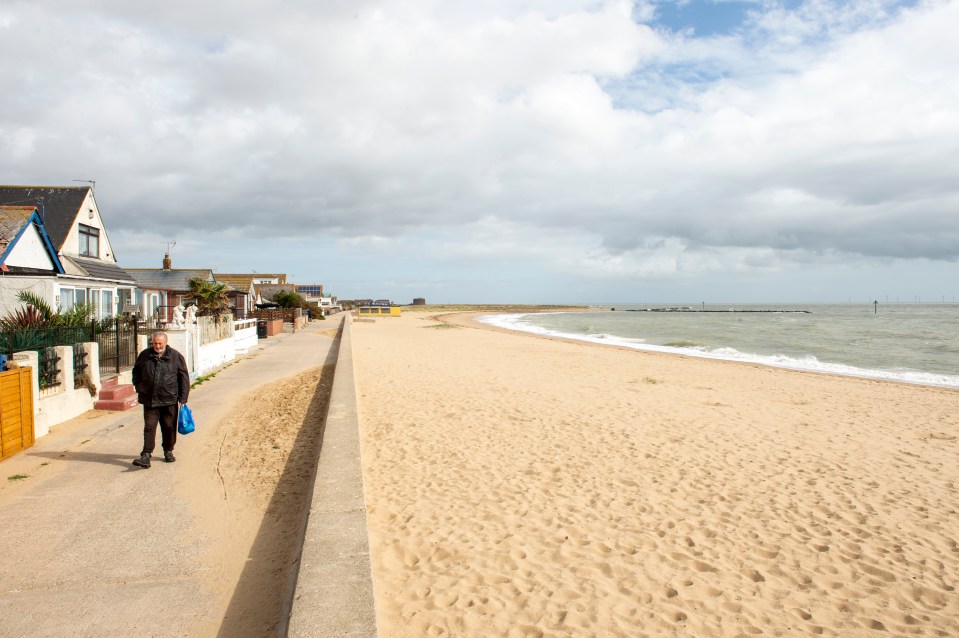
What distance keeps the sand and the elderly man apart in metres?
2.49

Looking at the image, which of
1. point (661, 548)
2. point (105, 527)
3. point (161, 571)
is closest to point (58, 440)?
point (105, 527)

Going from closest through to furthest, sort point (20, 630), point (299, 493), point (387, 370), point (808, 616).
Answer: point (20, 630), point (808, 616), point (299, 493), point (387, 370)

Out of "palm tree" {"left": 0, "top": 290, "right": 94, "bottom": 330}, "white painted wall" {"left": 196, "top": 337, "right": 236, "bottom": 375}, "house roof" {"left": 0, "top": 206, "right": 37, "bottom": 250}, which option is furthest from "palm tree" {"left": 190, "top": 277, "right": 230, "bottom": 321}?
"palm tree" {"left": 0, "top": 290, "right": 94, "bottom": 330}

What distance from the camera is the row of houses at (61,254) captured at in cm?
1277

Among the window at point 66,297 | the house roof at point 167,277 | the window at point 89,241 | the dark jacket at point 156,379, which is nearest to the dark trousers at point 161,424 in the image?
the dark jacket at point 156,379

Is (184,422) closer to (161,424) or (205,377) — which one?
(161,424)

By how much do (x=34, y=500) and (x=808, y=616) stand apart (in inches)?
276

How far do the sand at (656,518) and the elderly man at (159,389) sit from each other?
249 centimetres

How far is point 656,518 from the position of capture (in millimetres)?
5387

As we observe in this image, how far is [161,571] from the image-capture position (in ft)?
14.1

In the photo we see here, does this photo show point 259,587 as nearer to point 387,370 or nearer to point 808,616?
point 808,616

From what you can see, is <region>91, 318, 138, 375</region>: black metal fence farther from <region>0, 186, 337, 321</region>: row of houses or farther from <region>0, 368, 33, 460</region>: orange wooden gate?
<region>0, 368, 33, 460</region>: orange wooden gate

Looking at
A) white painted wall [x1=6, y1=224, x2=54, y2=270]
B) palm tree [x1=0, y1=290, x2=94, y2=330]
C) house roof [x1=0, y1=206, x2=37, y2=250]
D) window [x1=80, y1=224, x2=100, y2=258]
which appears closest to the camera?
palm tree [x1=0, y1=290, x2=94, y2=330]

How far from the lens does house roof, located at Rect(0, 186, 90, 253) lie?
18750 millimetres
